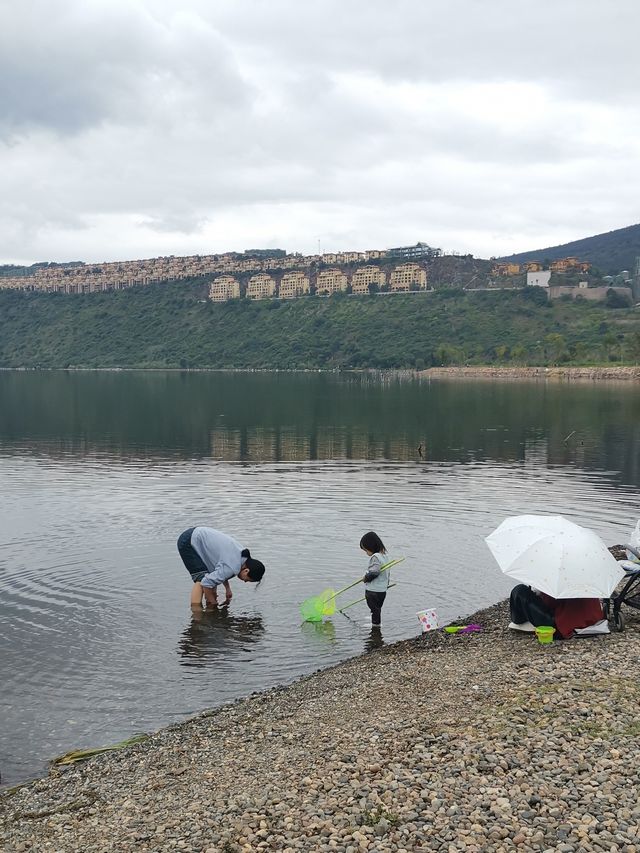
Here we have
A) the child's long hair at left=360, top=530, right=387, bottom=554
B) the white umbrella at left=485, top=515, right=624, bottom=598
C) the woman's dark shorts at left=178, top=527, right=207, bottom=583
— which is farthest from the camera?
the woman's dark shorts at left=178, top=527, right=207, bottom=583

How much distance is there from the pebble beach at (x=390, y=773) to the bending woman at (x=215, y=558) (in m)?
4.02

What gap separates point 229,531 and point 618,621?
502 inches

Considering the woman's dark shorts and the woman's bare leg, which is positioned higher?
the woman's dark shorts

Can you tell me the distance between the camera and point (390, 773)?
7.60 m

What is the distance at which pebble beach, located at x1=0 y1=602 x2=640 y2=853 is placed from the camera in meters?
6.60

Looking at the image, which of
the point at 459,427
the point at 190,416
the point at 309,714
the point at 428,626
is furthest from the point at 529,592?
the point at 190,416

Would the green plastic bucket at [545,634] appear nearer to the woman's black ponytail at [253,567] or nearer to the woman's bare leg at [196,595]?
the woman's black ponytail at [253,567]

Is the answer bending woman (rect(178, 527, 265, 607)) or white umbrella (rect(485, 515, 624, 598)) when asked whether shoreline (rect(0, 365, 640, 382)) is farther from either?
white umbrella (rect(485, 515, 624, 598))

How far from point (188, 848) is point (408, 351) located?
178029 mm

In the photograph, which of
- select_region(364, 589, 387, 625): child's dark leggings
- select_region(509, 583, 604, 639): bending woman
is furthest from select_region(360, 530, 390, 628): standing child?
select_region(509, 583, 604, 639): bending woman

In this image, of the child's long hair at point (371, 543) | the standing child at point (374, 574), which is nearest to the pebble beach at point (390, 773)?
the standing child at point (374, 574)

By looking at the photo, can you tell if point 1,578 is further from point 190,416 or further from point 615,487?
point 190,416

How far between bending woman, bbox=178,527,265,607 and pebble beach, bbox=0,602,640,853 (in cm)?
402

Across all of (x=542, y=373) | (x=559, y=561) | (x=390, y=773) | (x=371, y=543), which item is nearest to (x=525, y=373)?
(x=542, y=373)
